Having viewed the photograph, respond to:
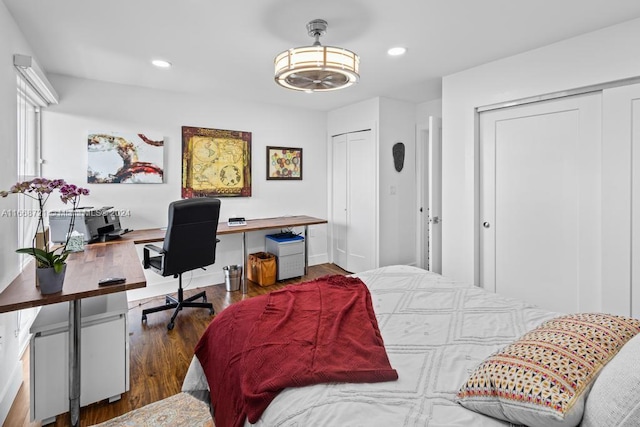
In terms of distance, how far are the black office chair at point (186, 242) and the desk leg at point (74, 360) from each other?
109 centimetres

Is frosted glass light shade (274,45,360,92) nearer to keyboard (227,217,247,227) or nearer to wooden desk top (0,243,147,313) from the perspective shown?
wooden desk top (0,243,147,313)

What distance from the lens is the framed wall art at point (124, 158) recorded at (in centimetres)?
342

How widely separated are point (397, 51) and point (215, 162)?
252 centimetres

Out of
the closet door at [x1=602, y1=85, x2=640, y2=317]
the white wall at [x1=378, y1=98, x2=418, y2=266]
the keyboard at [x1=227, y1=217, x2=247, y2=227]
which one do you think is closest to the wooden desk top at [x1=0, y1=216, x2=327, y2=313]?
the keyboard at [x1=227, y1=217, x2=247, y2=227]

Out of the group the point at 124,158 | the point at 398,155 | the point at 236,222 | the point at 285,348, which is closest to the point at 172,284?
the point at 236,222

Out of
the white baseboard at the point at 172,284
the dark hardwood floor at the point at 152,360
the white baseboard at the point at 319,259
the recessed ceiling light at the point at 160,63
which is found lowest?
the dark hardwood floor at the point at 152,360

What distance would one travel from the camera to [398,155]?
176 inches

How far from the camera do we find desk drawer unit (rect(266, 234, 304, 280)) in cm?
425

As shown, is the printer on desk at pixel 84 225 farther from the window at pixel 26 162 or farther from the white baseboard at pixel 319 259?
the white baseboard at pixel 319 259

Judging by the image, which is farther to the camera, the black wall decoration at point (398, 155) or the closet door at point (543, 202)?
the black wall decoration at point (398, 155)

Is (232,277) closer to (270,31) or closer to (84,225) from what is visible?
(84,225)

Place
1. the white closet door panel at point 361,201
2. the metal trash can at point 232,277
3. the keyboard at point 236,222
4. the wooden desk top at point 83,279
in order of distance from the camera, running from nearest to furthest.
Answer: the wooden desk top at point 83,279 < the metal trash can at point 232,277 < the keyboard at point 236,222 < the white closet door panel at point 361,201

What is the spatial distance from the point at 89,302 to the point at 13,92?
146 cm

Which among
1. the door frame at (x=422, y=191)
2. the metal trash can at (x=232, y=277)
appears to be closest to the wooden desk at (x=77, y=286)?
the metal trash can at (x=232, y=277)
